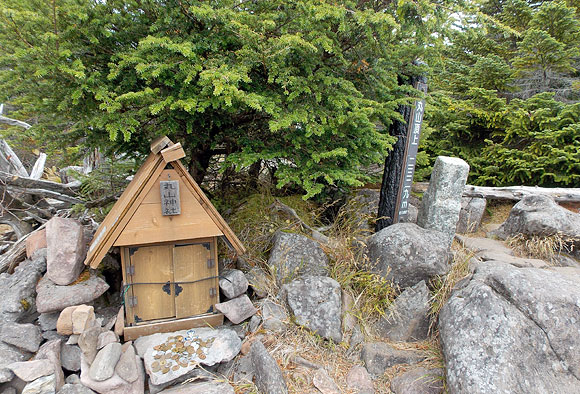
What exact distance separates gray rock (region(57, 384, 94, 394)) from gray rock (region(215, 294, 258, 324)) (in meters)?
1.24

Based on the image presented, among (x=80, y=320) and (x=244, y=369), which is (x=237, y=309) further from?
(x=80, y=320)

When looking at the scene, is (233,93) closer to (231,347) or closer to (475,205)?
(231,347)

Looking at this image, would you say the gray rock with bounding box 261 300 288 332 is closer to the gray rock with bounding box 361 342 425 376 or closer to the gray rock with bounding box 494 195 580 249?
the gray rock with bounding box 361 342 425 376

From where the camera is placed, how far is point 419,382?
2.97m

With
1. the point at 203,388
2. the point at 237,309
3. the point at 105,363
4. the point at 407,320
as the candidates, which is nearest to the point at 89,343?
the point at 105,363

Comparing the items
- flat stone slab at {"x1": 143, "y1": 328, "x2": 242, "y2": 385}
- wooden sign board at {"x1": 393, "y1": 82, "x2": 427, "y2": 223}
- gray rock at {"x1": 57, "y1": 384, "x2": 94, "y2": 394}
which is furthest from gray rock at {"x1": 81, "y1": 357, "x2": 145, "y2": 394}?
wooden sign board at {"x1": 393, "y1": 82, "x2": 427, "y2": 223}

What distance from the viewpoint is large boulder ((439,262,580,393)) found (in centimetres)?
261

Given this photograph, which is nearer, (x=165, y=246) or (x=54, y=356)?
(x=54, y=356)

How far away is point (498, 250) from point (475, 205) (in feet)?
5.70

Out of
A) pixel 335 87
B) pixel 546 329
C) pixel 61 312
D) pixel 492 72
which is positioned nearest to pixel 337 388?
pixel 546 329

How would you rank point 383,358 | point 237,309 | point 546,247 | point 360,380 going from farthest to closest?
point 546,247, point 237,309, point 383,358, point 360,380

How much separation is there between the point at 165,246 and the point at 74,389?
1.32 meters

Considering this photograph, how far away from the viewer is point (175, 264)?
10.5ft

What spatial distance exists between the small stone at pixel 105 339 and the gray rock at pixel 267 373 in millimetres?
1277
